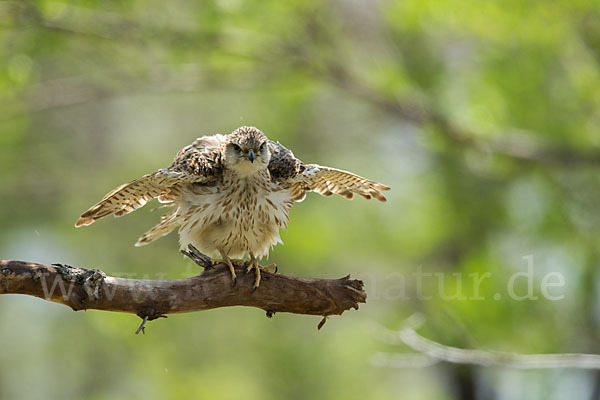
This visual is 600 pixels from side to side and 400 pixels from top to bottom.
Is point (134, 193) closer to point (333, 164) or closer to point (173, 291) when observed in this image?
point (173, 291)

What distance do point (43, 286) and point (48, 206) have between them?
41.7ft

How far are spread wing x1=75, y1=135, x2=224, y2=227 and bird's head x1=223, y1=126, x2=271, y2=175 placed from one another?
158 millimetres

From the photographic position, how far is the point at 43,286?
3.34 m

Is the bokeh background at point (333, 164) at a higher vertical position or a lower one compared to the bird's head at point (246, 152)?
higher

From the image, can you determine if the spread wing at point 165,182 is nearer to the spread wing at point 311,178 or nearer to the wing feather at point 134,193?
the wing feather at point 134,193

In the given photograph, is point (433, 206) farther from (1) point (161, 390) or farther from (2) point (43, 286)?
(2) point (43, 286)

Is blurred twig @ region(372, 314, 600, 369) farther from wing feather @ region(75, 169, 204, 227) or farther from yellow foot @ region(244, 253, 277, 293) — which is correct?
wing feather @ region(75, 169, 204, 227)

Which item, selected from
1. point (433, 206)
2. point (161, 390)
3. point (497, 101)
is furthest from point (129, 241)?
point (497, 101)

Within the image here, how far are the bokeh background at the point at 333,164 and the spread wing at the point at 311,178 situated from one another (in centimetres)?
198

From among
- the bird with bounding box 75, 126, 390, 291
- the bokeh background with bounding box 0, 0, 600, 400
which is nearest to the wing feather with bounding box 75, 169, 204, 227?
the bird with bounding box 75, 126, 390, 291

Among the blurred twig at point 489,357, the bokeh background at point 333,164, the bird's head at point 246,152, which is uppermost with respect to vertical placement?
the bokeh background at point 333,164

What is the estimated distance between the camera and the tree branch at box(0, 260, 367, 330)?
3.35 metres

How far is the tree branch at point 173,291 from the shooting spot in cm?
335

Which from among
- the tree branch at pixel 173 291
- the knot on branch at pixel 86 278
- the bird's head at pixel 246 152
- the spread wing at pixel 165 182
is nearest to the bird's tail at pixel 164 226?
the spread wing at pixel 165 182
